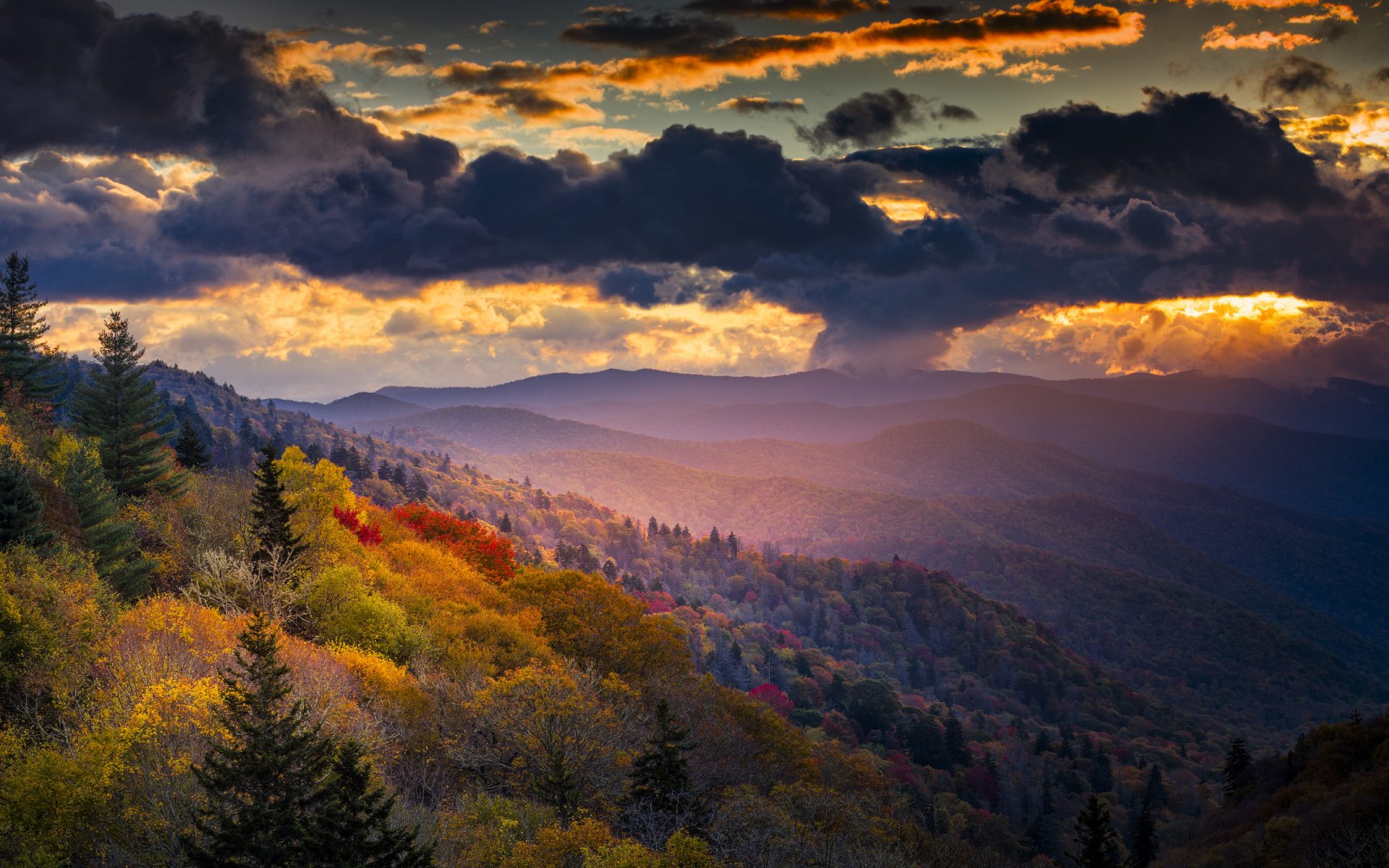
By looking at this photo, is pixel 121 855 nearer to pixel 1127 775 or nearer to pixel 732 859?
pixel 732 859

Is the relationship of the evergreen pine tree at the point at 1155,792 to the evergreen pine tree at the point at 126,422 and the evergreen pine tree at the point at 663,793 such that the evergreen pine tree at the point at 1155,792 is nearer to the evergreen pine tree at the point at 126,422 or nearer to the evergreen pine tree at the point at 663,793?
the evergreen pine tree at the point at 663,793

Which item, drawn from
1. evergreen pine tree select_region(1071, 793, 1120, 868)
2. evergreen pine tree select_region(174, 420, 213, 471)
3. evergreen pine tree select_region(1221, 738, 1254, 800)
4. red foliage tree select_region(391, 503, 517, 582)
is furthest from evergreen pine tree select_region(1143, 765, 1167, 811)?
evergreen pine tree select_region(174, 420, 213, 471)

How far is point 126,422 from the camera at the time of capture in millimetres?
64188

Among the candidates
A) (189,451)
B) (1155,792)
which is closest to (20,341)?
(189,451)

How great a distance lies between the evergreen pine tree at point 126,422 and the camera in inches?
2333

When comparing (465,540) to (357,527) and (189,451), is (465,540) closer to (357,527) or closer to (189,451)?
(357,527)

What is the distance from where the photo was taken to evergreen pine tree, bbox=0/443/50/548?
36.1 metres

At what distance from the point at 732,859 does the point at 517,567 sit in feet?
194

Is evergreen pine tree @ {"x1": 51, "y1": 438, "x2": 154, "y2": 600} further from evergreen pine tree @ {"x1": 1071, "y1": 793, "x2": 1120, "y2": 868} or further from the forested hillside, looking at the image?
evergreen pine tree @ {"x1": 1071, "y1": 793, "x2": 1120, "y2": 868}

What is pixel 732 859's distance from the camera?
31.3 m

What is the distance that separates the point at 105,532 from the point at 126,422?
977 inches

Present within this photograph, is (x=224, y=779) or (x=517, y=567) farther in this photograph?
(x=517, y=567)

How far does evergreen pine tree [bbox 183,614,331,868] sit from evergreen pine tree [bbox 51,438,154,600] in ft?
77.7

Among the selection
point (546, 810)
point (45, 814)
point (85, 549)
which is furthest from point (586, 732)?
point (85, 549)
